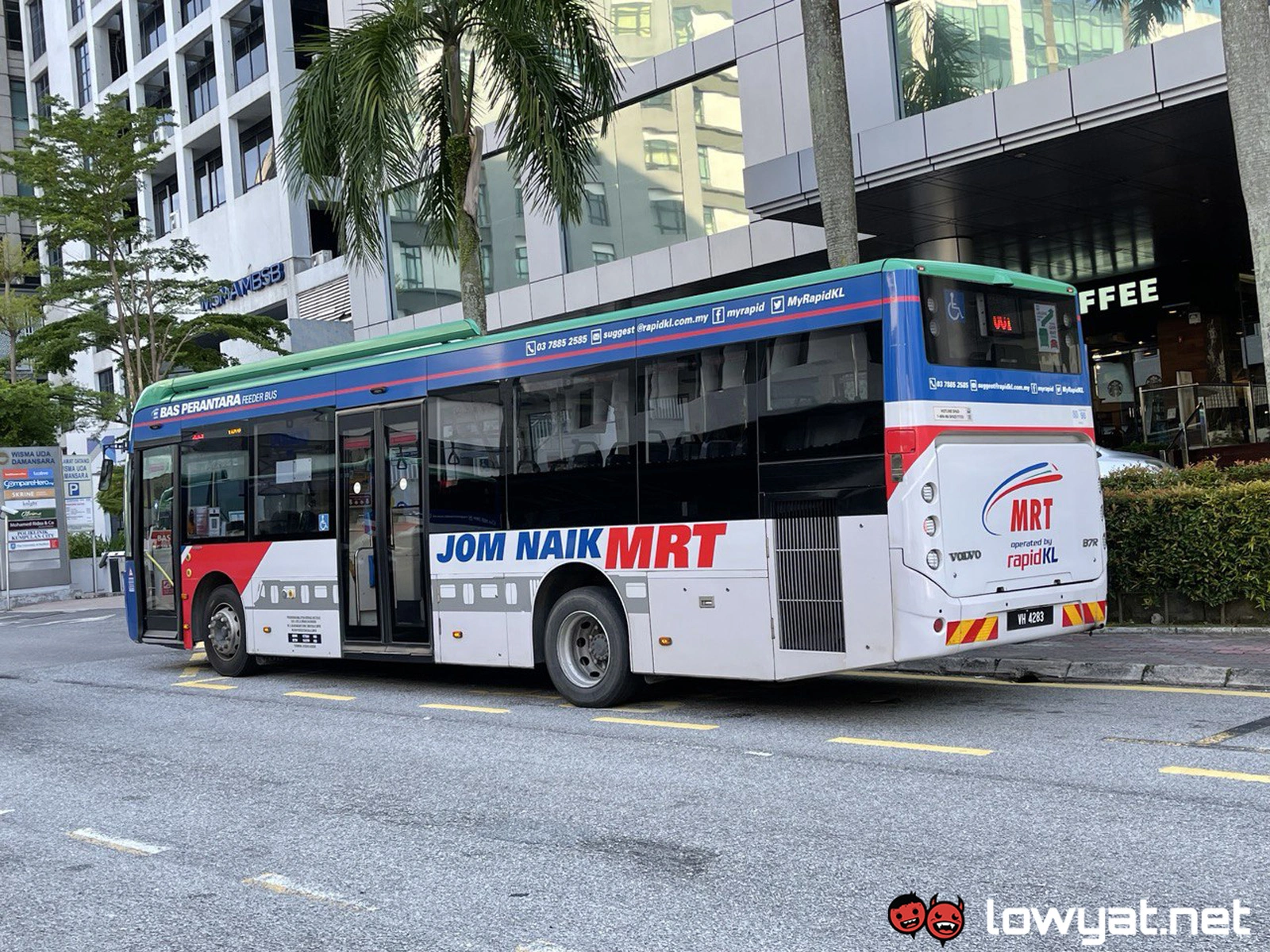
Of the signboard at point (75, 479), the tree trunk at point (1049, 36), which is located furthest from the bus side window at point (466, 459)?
the signboard at point (75, 479)

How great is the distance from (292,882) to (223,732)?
4755mm

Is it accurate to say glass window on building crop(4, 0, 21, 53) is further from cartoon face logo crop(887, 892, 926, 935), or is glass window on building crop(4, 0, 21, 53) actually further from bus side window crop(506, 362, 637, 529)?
cartoon face logo crop(887, 892, 926, 935)

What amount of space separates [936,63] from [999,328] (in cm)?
1096

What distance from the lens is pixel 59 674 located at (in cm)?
1495

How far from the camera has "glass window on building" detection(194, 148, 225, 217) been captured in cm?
4766

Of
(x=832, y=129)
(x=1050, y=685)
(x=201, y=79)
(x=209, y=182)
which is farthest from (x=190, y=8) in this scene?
(x=1050, y=685)

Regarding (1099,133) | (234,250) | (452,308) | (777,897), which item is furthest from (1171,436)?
(234,250)

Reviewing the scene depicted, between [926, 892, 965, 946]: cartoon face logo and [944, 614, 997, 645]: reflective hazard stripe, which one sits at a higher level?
[944, 614, 997, 645]: reflective hazard stripe

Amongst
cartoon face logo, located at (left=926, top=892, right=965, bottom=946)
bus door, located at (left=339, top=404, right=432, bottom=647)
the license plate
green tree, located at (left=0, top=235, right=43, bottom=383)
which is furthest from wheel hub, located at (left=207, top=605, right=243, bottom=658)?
green tree, located at (left=0, top=235, right=43, bottom=383)

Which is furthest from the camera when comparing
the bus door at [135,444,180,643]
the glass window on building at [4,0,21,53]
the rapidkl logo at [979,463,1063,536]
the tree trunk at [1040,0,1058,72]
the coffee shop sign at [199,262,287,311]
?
the glass window on building at [4,0,21,53]

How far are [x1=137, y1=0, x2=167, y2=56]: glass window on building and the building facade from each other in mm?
21755

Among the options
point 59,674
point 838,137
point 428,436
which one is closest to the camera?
point 428,436

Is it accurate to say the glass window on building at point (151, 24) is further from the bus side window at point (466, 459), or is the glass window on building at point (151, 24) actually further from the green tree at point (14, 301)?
the bus side window at point (466, 459)

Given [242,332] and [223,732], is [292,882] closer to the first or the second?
[223,732]
